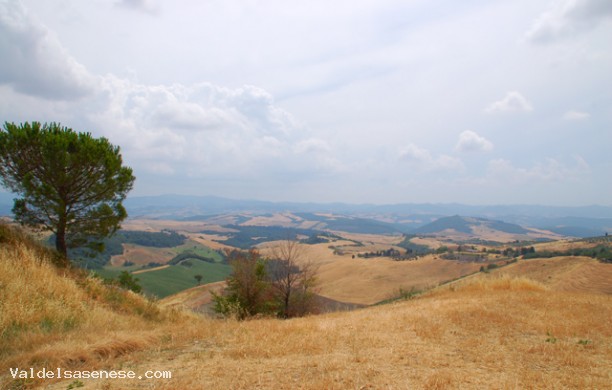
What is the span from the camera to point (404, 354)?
7.44 metres

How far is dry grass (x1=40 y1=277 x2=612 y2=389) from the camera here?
5.70 m

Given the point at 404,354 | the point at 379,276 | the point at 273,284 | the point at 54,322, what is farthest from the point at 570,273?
the point at 54,322

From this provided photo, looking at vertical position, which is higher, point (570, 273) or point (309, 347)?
point (309, 347)

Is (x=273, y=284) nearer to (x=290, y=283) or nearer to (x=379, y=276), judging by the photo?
(x=290, y=283)

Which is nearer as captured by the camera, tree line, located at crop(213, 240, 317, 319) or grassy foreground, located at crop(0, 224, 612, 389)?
grassy foreground, located at crop(0, 224, 612, 389)

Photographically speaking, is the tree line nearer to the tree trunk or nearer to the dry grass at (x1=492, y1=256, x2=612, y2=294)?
the tree trunk

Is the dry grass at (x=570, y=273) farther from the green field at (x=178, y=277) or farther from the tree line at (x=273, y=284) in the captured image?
the green field at (x=178, y=277)

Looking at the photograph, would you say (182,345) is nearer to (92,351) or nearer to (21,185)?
(92,351)

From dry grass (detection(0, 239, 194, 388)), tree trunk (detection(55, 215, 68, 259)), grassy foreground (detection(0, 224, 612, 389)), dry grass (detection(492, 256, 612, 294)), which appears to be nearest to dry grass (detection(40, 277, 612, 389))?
grassy foreground (detection(0, 224, 612, 389))

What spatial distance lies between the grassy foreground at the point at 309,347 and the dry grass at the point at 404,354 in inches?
1.1

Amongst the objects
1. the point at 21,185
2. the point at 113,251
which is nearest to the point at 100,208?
the point at 21,185

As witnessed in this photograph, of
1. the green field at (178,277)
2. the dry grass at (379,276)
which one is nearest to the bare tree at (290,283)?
the dry grass at (379,276)

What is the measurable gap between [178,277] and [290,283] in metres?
79.0

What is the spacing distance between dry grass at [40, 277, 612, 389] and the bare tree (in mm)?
14602
